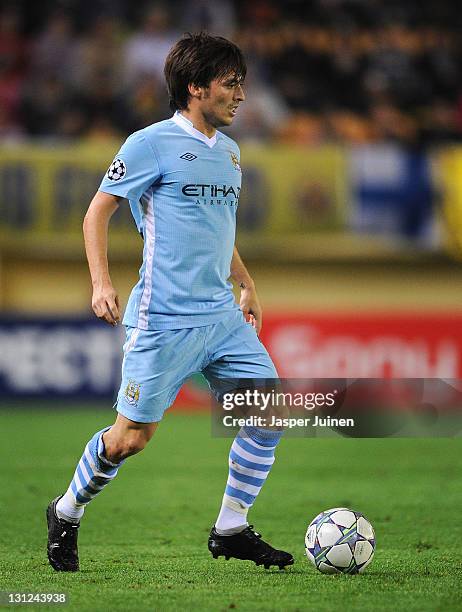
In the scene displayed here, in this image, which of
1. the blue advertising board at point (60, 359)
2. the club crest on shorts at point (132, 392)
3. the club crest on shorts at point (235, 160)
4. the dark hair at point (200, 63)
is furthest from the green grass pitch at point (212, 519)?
the dark hair at point (200, 63)

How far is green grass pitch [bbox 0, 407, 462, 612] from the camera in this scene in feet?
14.8

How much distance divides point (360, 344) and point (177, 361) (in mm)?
7727

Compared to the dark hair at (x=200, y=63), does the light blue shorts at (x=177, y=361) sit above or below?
below

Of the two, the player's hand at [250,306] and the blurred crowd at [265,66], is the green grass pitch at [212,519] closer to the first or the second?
the player's hand at [250,306]

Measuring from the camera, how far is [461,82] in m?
15.2

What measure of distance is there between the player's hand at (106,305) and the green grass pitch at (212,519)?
3.46 ft

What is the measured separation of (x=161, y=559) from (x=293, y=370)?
7.01 metres

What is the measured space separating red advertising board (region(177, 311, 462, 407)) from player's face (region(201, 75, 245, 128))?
7.49 metres

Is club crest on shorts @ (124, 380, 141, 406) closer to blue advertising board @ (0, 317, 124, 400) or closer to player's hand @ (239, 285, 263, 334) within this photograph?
player's hand @ (239, 285, 263, 334)

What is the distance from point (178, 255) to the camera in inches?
188

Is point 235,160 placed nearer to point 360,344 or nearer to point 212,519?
point 212,519

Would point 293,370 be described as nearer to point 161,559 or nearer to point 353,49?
point 353,49

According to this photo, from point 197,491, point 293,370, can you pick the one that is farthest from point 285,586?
point 293,370

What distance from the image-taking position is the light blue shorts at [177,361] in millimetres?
4707
